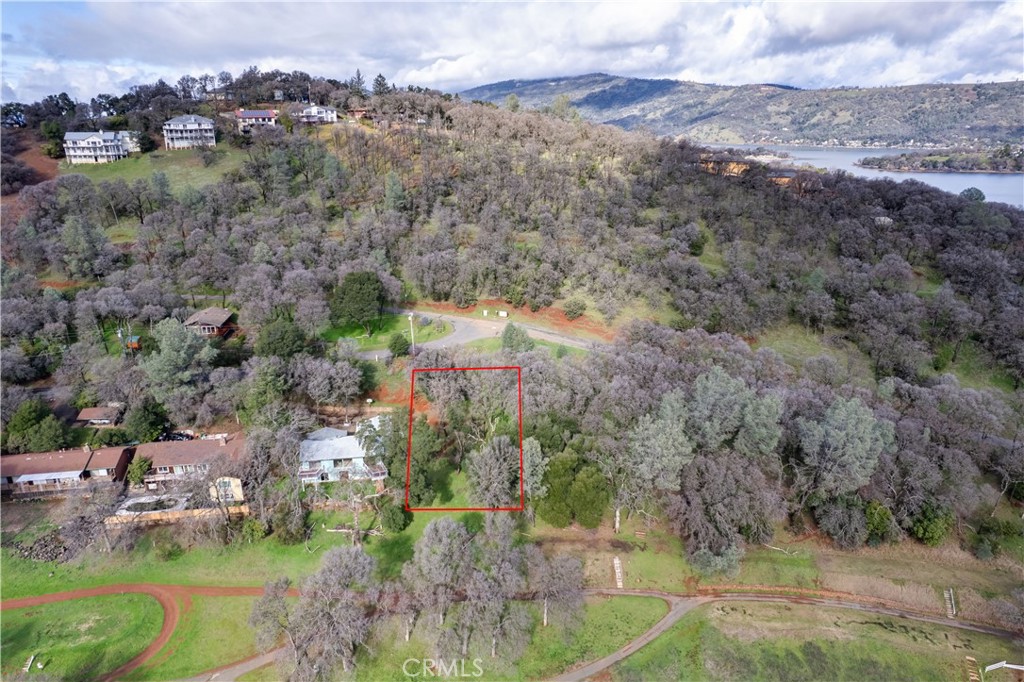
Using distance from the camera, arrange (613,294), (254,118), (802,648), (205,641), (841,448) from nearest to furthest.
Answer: (205,641), (802,648), (841,448), (613,294), (254,118)

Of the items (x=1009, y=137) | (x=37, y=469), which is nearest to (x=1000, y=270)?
(x=37, y=469)

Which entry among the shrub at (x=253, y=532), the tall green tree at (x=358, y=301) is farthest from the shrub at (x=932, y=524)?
the tall green tree at (x=358, y=301)

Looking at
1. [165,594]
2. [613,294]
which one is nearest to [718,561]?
[165,594]

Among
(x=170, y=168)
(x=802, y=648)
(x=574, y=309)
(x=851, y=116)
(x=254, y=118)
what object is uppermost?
(x=851, y=116)

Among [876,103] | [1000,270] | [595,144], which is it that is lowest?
[1000,270]

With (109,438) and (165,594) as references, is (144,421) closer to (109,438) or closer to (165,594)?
(109,438)

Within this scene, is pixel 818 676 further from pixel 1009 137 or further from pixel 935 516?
pixel 1009 137
